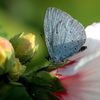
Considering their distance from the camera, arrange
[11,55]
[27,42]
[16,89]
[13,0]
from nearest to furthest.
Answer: [11,55]
[27,42]
[16,89]
[13,0]

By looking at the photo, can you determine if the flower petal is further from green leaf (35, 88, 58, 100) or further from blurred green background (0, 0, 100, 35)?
blurred green background (0, 0, 100, 35)

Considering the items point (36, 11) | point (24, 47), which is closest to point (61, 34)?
point (24, 47)

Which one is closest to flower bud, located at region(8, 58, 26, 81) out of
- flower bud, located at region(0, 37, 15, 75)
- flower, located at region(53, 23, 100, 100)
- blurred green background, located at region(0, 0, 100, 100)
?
flower bud, located at region(0, 37, 15, 75)

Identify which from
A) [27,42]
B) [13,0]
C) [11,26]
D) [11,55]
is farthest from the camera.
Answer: [13,0]

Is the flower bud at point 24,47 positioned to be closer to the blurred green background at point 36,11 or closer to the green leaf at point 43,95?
the green leaf at point 43,95

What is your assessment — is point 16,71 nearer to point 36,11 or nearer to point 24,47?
point 24,47

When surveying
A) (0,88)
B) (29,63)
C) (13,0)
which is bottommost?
(0,88)

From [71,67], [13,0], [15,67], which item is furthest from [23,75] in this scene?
[13,0]

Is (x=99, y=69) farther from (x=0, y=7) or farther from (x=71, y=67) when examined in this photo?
(x=0, y=7)

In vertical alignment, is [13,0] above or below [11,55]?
above
